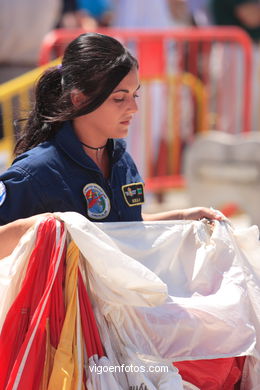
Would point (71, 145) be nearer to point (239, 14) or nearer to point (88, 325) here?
point (88, 325)

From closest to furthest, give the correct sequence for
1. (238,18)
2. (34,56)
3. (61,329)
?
(61,329) → (34,56) → (238,18)

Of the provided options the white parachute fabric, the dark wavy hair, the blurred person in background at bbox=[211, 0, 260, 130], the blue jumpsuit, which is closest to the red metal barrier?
the blurred person in background at bbox=[211, 0, 260, 130]

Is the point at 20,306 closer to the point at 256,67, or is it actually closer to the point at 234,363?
the point at 234,363

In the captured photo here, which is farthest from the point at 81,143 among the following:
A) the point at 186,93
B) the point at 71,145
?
the point at 186,93

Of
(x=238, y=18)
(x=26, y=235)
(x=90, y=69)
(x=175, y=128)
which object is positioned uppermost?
(x=90, y=69)

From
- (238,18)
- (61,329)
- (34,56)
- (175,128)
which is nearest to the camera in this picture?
(61,329)

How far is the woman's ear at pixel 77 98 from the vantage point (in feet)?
8.47

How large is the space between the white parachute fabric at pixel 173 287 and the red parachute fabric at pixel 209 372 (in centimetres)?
3

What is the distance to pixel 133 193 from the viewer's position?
8.89 ft

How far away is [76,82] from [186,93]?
13.5 feet

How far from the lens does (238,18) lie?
23.0 feet

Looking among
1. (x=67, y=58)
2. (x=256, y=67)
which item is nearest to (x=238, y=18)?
(x=256, y=67)

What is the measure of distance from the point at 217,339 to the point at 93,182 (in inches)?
25.2

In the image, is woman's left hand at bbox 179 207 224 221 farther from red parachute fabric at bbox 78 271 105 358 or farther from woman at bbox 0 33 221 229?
red parachute fabric at bbox 78 271 105 358
